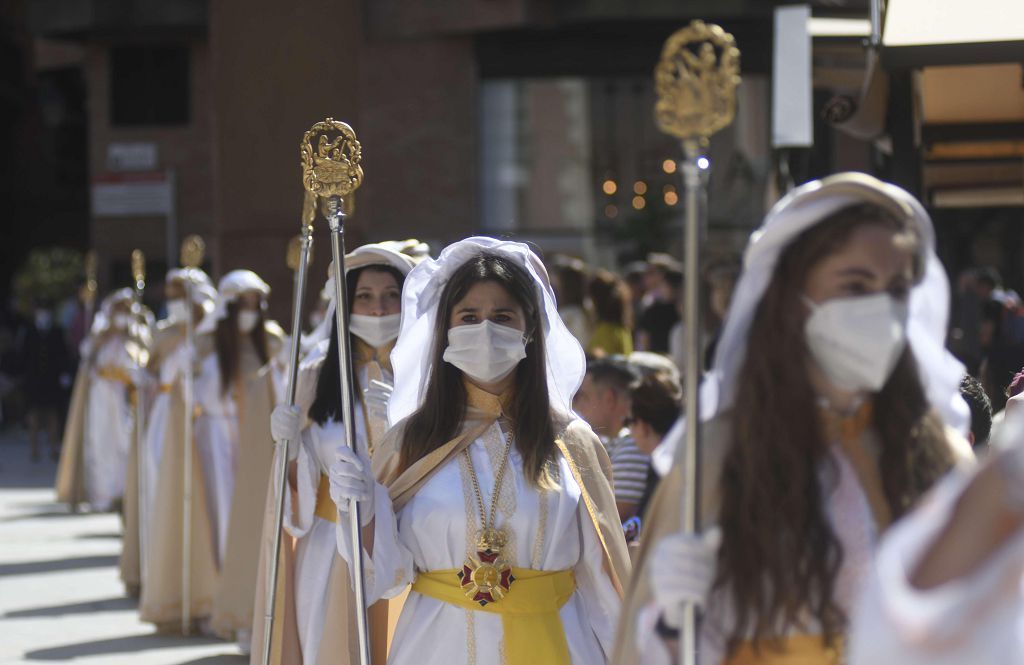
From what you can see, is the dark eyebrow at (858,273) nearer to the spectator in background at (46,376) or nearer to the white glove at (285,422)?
the white glove at (285,422)

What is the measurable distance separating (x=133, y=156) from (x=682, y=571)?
88.4ft

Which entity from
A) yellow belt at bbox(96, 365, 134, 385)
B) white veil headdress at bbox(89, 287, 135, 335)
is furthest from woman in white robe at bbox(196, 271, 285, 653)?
yellow belt at bbox(96, 365, 134, 385)

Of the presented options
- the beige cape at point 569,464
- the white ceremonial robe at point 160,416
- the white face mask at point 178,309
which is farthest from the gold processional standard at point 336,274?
the white face mask at point 178,309

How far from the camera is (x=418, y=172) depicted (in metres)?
19.6

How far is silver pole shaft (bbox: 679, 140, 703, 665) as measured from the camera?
3111 millimetres

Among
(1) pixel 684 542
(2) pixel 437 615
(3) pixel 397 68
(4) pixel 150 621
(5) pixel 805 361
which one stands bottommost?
(4) pixel 150 621

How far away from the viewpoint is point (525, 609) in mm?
Answer: 4680

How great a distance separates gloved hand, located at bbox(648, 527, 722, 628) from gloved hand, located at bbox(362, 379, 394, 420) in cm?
323

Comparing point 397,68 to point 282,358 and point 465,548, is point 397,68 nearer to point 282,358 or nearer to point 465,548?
point 282,358

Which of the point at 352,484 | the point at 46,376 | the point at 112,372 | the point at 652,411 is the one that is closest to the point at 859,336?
the point at 352,484

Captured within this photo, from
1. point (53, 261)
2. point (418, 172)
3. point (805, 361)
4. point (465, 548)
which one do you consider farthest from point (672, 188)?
point (805, 361)

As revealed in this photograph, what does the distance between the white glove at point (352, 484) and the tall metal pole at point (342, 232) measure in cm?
3

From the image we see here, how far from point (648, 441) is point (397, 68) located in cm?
1329

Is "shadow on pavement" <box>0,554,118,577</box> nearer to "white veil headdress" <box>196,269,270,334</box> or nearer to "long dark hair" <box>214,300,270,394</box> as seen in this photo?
"long dark hair" <box>214,300,270,394</box>
